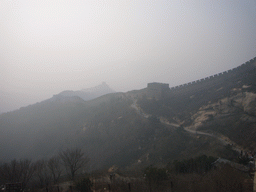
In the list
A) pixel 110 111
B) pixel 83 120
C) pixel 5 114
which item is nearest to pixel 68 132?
pixel 83 120

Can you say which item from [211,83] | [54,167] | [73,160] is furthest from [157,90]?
[54,167]

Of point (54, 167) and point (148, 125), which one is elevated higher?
point (148, 125)

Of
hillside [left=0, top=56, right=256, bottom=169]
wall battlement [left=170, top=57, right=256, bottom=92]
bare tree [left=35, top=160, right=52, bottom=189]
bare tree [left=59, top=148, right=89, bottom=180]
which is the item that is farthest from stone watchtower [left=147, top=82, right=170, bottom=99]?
bare tree [left=35, top=160, right=52, bottom=189]

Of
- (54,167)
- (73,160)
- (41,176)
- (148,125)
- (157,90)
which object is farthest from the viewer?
(157,90)

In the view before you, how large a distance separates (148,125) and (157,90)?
42.5 ft

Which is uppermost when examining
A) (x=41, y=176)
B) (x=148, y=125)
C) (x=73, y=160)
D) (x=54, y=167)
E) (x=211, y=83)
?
(x=211, y=83)

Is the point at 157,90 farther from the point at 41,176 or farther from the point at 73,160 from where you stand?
the point at 41,176

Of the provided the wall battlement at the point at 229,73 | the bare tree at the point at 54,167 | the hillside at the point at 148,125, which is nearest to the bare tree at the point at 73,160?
the bare tree at the point at 54,167

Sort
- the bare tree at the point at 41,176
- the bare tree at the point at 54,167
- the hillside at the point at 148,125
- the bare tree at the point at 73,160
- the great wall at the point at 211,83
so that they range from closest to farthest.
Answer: the bare tree at the point at 41,176 → the bare tree at the point at 54,167 → the bare tree at the point at 73,160 → the hillside at the point at 148,125 → the great wall at the point at 211,83

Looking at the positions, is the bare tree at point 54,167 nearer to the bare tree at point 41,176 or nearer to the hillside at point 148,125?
the bare tree at point 41,176

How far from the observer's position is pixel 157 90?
41969 millimetres

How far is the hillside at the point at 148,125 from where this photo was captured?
22.1 metres

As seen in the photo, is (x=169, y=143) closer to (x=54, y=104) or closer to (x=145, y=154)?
(x=145, y=154)

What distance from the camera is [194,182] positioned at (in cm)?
895
